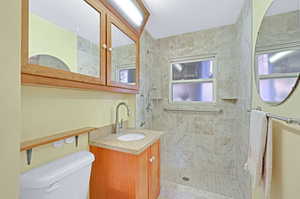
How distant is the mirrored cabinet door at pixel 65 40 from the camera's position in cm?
67

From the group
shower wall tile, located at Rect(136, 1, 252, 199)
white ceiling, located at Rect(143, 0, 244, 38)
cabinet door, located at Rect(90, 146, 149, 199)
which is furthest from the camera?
shower wall tile, located at Rect(136, 1, 252, 199)

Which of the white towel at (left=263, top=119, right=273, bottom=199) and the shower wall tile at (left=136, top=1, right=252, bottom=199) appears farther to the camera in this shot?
the shower wall tile at (left=136, top=1, right=252, bottom=199)

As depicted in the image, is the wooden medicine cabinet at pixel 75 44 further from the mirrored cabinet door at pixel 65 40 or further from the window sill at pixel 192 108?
the window sill at pixel 192 108

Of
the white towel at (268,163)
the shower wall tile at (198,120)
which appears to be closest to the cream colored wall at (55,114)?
the shower wall tile at (198,120)

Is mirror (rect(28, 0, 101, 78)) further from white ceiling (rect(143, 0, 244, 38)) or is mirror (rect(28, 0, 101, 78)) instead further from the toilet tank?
white ceiling (rect(143, 0, 244, 38))

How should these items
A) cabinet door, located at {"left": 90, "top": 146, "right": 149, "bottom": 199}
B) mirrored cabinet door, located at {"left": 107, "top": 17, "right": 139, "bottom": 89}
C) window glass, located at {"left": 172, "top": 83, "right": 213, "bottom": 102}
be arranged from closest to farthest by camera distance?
cabinet door, located at {"left": 90, "top": 146, "right": 149, "bottom": 199} → mirrored cabinet door, located at {"left": 107, "top": 17, "right": 139, "bottom": 89} → window glass, located at {"left": 172, "top": 83, "right": 213, "bottom": 102}

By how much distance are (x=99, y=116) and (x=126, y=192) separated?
2.46 ft

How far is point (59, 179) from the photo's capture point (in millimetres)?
736

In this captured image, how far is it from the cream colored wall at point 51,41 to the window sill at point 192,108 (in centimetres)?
180

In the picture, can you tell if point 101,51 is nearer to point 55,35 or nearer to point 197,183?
point 55,35

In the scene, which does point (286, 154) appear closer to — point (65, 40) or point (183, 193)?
point (183, 193)

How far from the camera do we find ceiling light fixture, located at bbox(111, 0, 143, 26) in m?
1.23

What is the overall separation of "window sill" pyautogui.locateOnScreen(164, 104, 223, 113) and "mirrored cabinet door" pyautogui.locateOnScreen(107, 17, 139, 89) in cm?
104

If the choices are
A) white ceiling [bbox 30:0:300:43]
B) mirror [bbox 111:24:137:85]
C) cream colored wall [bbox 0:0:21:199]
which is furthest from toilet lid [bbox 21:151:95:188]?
white ceiling [bbox 30:0:300:43]
